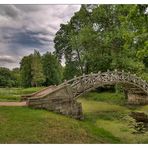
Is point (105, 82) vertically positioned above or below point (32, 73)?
below

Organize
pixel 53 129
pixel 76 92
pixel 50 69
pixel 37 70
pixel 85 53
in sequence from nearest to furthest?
1. pixel 53 129
2. pixel 76 92
3. pixel 37 70
4. pixel 50 69
5. pixel 85 53

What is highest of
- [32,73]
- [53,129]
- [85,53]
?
[85,53]

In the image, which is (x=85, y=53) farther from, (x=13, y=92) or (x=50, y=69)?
(x=13, y=92)

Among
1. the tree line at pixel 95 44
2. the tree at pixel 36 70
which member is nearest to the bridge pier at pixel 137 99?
the tree line at pixel 95 44

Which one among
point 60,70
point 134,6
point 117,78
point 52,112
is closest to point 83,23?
point 60,70

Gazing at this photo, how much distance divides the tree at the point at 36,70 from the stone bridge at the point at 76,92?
65 centimetres

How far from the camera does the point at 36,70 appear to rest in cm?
1392

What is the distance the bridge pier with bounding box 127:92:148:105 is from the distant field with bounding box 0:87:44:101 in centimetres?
548

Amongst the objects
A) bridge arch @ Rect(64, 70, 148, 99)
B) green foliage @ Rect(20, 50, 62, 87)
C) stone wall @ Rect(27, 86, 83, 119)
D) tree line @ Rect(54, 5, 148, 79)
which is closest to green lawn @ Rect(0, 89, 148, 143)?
stone wall @ Rect(27, 86, 83, 119)

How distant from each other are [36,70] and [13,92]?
150 cm

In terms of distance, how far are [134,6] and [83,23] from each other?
12.1 m

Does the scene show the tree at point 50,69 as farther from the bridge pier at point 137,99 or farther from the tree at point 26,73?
the bridge pier at point 137,99

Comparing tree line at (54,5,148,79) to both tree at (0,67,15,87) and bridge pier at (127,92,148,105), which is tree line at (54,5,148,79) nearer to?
bridge pier at (127,92,148,105)

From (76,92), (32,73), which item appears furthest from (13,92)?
(76,92)
